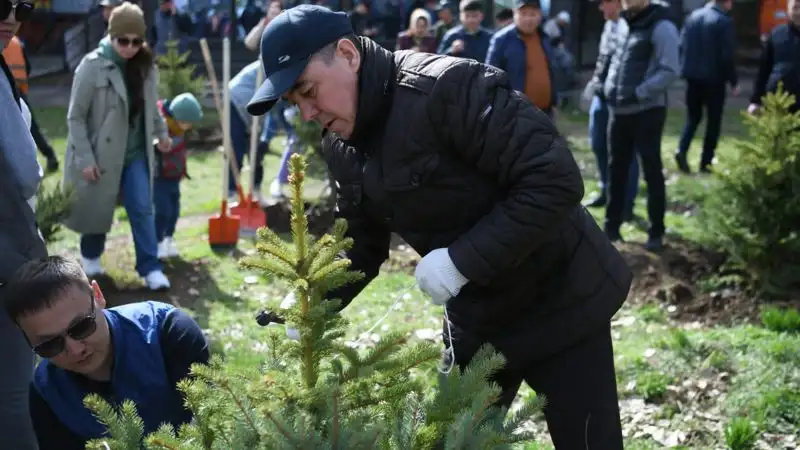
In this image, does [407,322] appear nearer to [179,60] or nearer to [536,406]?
[536,406]

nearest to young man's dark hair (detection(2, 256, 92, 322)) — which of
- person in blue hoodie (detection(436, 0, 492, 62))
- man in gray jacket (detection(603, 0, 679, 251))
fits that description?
man in gray jacket (detection(603, 0, 679, 251))

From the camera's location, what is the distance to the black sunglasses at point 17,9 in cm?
336

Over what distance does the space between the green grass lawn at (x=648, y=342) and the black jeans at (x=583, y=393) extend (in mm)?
524

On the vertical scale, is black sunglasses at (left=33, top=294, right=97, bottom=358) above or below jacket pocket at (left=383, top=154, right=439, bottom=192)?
below

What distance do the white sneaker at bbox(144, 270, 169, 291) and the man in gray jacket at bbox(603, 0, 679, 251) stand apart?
11.1ft

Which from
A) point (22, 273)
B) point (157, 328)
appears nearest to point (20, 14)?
point (22, 273)

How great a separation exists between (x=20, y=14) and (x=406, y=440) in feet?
7.39

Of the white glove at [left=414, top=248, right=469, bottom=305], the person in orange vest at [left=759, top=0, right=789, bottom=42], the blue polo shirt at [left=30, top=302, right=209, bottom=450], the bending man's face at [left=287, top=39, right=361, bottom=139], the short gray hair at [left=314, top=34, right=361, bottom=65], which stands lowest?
the person in orange vest at [left=759, top=0, right=789, bottom=42]

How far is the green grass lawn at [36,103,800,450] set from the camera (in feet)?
15.0

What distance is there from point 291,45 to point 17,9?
4.73 feet

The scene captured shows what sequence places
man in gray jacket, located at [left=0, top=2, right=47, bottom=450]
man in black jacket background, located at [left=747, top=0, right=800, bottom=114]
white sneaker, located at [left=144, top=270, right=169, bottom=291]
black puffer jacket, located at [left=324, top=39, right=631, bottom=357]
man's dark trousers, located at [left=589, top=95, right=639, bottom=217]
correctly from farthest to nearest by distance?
1. man's dark trousers, located at [left=589, top=95, right=639, bottom=217]
2. man in black jacket background, located at [left=747, top=0, right=800, bottom=114]
3. white sneaker, located at [left=144, top=270, right=169, bottom=291]
4. man in gray jacket, located at [left=0, top=2, right=47, bottom=450]
5. black puffer jacket, located at [left=324, top=39, right=631, bottom=357]

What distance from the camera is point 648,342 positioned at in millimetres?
5730

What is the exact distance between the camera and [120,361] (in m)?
2.97

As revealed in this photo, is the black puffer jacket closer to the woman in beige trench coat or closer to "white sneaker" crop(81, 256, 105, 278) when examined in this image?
the woman in beige trench coat
